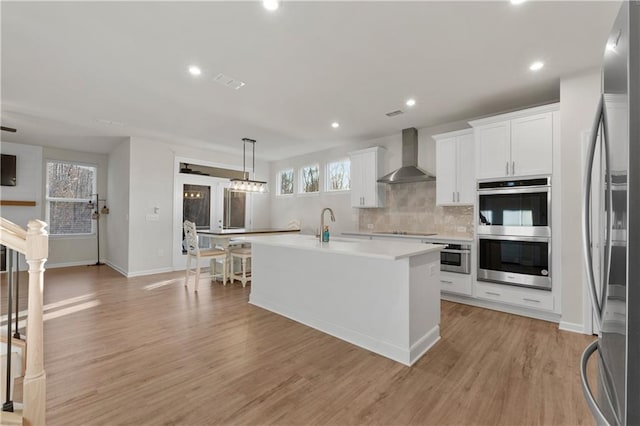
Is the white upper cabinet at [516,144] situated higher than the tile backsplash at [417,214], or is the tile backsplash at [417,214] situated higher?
the white upper cabinet at [516,144]

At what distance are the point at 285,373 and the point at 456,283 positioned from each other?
8.91 ft

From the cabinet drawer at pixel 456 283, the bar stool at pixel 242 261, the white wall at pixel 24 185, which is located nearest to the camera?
the cabinet drawer at pixel 456 283

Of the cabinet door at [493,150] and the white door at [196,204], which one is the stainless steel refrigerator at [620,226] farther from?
the white door at [196,204]

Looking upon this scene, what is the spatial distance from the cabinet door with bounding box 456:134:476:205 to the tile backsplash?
1.19ft

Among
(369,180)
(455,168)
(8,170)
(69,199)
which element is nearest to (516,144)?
(455,168)

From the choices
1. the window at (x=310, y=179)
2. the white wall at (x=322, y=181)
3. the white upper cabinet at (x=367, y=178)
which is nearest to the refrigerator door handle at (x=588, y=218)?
the white wall at (x=322, y=181)

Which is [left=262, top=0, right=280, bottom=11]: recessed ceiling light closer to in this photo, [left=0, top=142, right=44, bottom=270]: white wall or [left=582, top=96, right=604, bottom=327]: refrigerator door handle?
[left=582, top=96, right=604, bottom=327]: refrigerator door handle

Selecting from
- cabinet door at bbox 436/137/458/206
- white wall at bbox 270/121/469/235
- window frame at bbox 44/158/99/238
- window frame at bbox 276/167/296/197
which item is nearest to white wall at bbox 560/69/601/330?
cabinet door at bbox 436/137/458/206

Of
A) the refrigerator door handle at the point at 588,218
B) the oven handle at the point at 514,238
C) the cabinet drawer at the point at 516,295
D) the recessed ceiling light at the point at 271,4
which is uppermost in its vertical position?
the recessed ceiling light at the point at 271,4

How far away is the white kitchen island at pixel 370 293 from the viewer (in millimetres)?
2369

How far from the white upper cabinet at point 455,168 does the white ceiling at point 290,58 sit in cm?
37

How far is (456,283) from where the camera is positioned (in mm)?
3877

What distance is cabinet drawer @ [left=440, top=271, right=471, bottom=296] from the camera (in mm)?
3777

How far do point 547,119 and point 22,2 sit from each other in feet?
15.7
